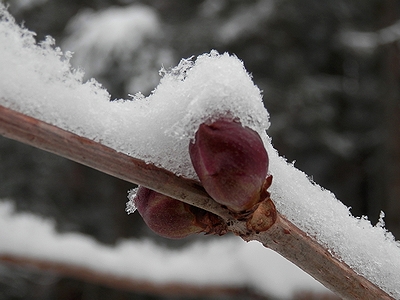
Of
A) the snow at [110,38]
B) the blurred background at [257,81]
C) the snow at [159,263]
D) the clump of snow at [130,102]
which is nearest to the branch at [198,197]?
the clump of snow at [130,102]

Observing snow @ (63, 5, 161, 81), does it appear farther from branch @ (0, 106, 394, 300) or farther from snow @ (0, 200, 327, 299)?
branch @ (0, 106, 394, 300)

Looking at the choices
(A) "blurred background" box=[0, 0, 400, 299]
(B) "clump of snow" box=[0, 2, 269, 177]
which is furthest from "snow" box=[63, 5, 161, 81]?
(B) "clump of snow" box=[0, 2, 269, 177]

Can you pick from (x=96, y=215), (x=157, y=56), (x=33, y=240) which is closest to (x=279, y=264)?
(x=33, y=240)

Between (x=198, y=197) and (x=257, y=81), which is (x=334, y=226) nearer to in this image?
(x=198, y=197)

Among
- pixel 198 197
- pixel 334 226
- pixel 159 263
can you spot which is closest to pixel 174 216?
pixel 198 197

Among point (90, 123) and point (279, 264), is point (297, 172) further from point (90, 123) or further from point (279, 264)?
point (279, 264)

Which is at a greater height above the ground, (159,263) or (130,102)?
(159,263)
